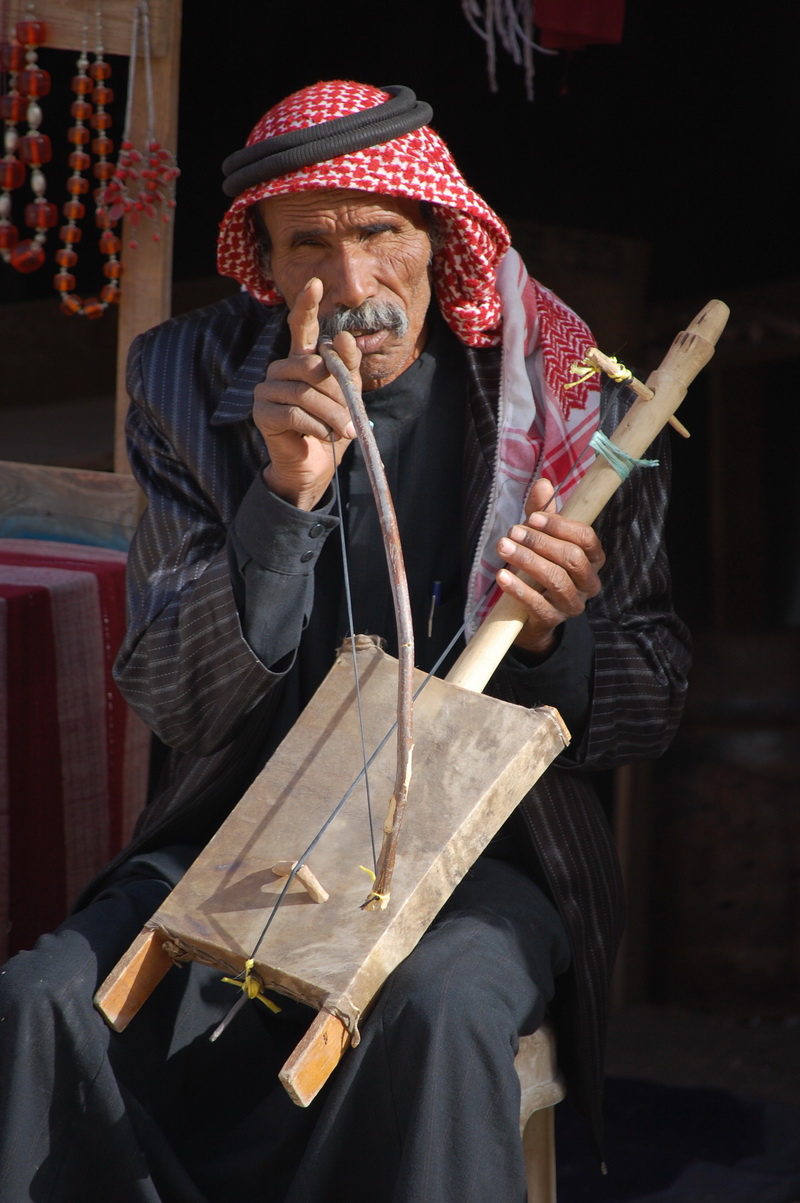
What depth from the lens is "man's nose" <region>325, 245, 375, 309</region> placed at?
75.7 inches

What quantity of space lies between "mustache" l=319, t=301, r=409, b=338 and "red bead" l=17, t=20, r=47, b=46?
1046 mm

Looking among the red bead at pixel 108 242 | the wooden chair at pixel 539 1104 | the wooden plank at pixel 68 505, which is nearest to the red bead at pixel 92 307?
the red bead at pixel 108 242

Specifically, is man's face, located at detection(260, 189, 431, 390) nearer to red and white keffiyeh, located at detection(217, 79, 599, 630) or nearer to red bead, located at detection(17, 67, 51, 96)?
red and white keffiyeh, located at detection(217, 79, 599, 630)

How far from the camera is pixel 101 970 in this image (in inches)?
65.5

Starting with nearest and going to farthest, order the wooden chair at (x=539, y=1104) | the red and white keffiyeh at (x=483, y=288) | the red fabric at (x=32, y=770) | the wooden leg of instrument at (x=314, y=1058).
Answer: the wooden leg of instrument at (x=314, y=1058)
the wooden chair at (x=539, y=1104)
the red and white keffiyeh at (x=483, y=288)
the red fabric at (x=32, y=770)

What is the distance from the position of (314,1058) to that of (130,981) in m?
0.30

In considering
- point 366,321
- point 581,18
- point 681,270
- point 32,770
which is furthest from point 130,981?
point 681,270

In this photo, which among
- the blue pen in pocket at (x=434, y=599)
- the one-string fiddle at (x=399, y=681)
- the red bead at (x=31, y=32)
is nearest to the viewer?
the one-string fiddle at (x=399, y=681)

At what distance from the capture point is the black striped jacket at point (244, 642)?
1.87 meters

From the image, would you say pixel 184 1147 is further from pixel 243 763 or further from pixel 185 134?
pixel 185 134

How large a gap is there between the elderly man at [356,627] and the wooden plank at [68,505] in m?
0.40

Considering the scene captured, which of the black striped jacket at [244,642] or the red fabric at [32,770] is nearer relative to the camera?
the black striped jacket at [244,642]

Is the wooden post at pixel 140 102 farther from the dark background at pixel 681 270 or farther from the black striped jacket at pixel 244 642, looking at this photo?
the dark background at pixel 681 270

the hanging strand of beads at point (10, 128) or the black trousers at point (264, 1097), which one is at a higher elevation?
the hanging strand of beads at point (10, 128)
